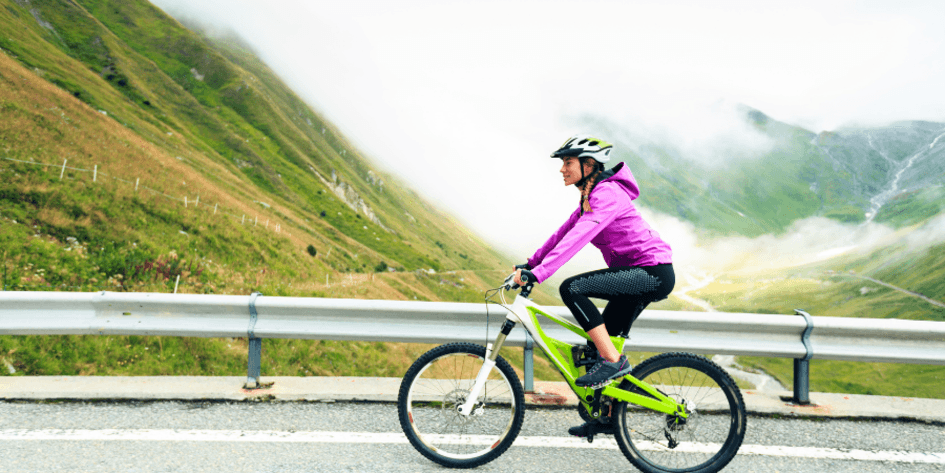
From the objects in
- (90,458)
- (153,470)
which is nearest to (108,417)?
(90,458)

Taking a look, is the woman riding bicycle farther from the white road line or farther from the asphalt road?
the asphalt road

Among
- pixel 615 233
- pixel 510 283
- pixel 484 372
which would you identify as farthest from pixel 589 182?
pixel 484 372

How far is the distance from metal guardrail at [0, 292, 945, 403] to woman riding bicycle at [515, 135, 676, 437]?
1.28m

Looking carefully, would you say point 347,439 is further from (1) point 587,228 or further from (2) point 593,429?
(1) point 587,228

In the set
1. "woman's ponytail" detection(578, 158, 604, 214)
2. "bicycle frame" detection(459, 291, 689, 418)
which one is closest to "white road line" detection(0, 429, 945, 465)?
"bicycle frame" detection(459, 291, 689, 418)

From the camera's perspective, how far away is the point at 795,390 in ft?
17.4

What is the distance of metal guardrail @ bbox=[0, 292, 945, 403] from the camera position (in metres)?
5.03

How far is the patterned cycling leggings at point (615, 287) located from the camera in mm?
3770

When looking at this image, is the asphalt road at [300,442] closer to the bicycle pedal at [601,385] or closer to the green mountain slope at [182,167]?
the bicycle pedal at [601,385]

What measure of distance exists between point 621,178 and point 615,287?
2.75 feet

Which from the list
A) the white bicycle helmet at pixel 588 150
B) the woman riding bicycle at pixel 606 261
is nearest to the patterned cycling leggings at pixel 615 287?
the woman riding bicycle at pixel 606 261

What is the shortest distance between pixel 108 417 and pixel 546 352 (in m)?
3.97

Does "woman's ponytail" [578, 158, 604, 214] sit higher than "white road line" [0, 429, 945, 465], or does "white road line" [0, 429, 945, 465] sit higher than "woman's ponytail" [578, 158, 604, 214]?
"woman's ponytail" [578, 158, 604, 214]

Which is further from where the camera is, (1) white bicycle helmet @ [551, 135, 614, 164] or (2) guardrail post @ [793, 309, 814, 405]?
(2) guardrail post @ [793, 309, 814, 405]
